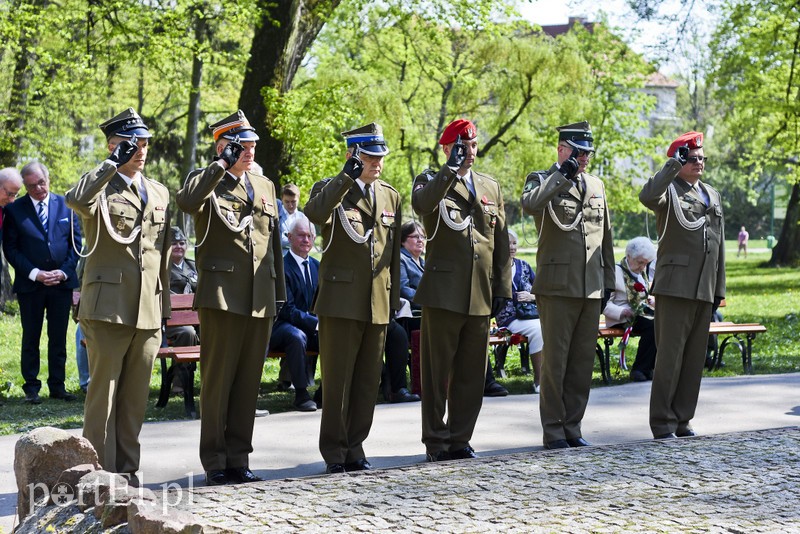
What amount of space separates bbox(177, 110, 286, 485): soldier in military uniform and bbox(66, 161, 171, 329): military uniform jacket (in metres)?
0.26

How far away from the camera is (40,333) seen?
34.8 ft

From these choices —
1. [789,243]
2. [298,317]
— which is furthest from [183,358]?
[789,243]

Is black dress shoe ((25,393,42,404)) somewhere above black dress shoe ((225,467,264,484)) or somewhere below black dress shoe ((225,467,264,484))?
above

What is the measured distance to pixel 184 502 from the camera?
19.8 ft

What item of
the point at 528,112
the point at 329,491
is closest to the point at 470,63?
the point at 528,112

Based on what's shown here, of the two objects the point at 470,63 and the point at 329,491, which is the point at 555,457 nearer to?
the point at 329,491

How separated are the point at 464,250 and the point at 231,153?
71.0 inches

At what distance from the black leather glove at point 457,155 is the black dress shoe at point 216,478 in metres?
2.37

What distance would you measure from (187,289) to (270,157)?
18.4 feet

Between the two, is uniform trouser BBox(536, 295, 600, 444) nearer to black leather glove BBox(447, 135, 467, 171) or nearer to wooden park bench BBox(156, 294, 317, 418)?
black leather glove BBox(447, 135, 467, 171)

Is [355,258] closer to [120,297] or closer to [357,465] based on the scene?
[357,465]

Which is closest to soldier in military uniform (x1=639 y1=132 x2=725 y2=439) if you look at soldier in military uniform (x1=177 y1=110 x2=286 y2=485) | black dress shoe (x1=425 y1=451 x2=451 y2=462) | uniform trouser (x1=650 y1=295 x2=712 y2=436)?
uniform trouser (x1=650 y1=295 x2=712 y2=436)

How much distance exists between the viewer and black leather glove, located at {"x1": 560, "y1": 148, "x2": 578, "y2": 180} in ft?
26.0

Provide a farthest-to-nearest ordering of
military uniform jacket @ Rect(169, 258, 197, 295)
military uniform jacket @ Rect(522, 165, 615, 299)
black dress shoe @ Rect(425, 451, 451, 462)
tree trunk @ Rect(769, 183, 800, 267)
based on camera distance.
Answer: tree trunk @ Rect(769, 183, 800, 267), military uniform jacket @ Rect(169, 258, 197, 295), military uniform jacket @ Rect(522, 165, 615, 299), black dress shoe @ Rect(425, 451, 451, 462)
